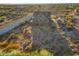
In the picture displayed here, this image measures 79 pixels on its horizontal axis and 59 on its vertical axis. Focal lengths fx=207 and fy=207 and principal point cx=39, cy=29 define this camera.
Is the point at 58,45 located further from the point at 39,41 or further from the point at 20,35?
the point at 20,35

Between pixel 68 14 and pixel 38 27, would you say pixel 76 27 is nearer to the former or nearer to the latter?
pixel 68 14

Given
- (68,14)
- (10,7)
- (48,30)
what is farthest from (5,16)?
(68,14)

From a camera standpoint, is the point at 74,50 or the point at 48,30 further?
the point at 48,30

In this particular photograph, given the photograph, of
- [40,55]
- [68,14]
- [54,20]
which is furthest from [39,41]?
[68,14]

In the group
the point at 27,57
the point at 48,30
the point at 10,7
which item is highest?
the point at 10,7

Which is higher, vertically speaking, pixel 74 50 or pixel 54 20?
pixel 54 20

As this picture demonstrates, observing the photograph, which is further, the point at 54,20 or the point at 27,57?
the point at 54,20

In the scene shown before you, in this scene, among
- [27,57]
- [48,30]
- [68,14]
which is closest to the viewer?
[27,57]

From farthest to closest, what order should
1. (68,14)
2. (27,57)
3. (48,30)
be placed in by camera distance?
(68,14) → (48,30) → (27,57)

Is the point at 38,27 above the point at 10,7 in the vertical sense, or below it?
below
